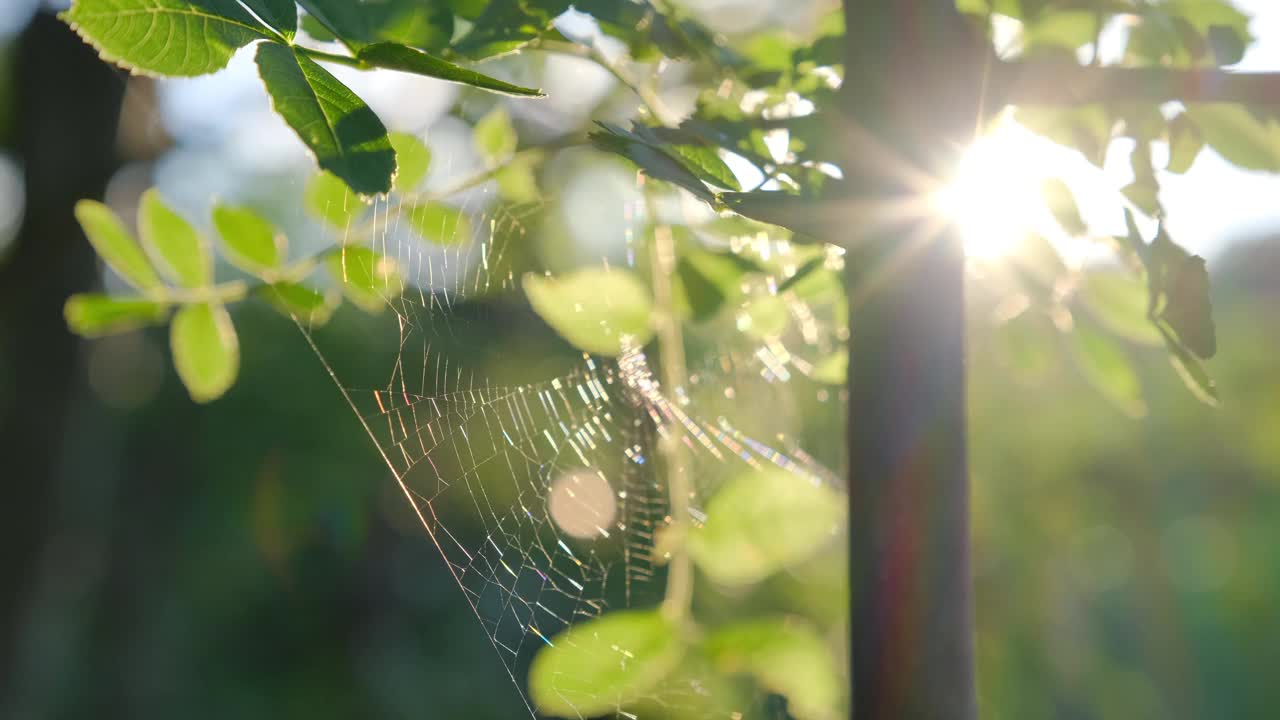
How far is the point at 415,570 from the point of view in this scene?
1200cm

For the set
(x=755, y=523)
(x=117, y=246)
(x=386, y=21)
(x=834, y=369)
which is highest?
(x=386, y=21)

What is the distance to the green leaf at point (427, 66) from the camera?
14.2 inches

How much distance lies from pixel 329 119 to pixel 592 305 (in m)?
0.48

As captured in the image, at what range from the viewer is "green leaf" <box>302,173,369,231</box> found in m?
0.65

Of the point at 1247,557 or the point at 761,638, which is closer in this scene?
the point at 761,638

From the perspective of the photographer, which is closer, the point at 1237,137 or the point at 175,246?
the point at 1237,137

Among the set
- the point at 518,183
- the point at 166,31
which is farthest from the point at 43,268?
the point at 166,31

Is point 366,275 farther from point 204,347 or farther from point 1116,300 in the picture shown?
point 1116,300

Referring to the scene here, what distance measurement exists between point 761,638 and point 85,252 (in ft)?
13.9

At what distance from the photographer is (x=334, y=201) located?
2.38ft

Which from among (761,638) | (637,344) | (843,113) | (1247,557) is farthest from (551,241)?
(1247,557)

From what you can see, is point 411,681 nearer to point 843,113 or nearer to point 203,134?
point 203,134

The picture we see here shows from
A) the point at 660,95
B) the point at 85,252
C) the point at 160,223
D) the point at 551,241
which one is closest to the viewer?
the point at 660,95

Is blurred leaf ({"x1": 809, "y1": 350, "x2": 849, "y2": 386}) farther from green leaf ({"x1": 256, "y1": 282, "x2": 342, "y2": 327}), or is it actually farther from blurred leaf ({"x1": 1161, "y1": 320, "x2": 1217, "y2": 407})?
green leaf ({"x1": 256, "y1": 282, "x2": 342, "y2": 327})
